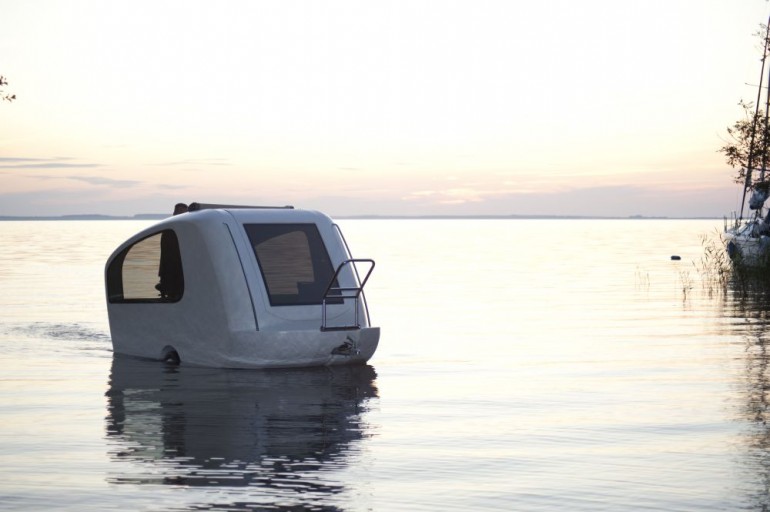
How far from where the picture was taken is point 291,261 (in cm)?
1366

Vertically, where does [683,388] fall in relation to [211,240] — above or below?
below

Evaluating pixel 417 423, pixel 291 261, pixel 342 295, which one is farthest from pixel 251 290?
pixel 417 423

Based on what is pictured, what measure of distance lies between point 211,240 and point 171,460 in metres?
5.27

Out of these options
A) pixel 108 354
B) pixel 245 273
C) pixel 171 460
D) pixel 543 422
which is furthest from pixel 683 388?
pixel 108 354

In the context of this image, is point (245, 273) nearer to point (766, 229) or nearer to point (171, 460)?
point (171, 460)

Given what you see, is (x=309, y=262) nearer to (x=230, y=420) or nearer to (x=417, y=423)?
(x=230, y=420)

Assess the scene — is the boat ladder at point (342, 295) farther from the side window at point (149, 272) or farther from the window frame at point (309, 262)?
the side window at point (149, 272)

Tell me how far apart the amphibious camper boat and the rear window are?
0.04ft

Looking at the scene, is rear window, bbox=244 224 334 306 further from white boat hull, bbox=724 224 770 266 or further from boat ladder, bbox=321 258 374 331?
white boat hull, bbox=724 224 770 266

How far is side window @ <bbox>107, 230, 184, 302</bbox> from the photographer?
13719 mm

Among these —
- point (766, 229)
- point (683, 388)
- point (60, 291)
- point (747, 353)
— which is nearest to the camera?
point (683, 388)

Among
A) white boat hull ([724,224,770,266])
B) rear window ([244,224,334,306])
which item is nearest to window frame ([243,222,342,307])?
rear window ([244,224,334,306])

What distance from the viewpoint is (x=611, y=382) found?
12.8m

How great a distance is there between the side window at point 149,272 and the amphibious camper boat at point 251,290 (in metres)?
0.02
